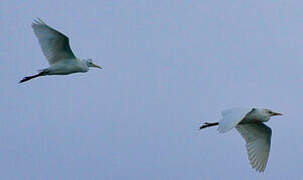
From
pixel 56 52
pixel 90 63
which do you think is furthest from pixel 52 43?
pixel 90 63

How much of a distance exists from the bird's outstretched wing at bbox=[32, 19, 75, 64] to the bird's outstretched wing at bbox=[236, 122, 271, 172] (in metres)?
4.60

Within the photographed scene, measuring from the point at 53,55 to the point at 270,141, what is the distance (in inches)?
223

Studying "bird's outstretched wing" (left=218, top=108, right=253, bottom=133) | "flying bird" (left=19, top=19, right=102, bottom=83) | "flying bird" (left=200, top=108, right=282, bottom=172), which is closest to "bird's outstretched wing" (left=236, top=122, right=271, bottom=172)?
"flying bird" (left=200, top=108, right=282, bottom=172)

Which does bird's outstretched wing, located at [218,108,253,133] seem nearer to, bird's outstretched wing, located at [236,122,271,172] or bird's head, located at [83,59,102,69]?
bird's outstretched wing, located at [236,122,271,172]

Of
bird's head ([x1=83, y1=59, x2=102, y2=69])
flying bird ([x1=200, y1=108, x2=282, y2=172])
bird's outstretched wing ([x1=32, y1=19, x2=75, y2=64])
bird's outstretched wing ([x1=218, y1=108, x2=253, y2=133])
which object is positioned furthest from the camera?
bird's head ([x1=83, y1=59, x2=102, y2=69])

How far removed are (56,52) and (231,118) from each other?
5.76 meters

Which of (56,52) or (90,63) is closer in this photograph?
(56,52)

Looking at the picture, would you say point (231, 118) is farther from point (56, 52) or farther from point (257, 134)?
point (56, 52)

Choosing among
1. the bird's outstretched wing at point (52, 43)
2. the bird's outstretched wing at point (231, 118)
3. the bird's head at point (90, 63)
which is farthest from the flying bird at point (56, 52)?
the bird's outstretched wing at point (231, 118)

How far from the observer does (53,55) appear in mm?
21094

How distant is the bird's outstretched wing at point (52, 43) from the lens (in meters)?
20.4

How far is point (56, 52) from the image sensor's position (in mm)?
21031

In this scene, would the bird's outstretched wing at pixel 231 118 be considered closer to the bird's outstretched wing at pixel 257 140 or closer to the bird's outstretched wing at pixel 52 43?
the bird's outstretched wing at pixel 257 140

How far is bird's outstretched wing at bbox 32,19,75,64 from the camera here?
67.0 ft
